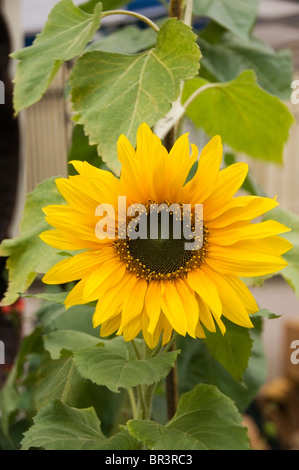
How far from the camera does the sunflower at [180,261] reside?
244 mm

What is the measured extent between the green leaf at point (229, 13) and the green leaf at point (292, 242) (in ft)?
0.78

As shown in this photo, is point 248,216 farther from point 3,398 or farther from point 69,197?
point 3,398

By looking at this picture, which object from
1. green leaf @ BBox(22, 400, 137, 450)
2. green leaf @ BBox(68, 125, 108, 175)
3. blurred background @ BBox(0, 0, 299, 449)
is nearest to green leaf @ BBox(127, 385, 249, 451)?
green leaf @ BBox(22, 400, 137, 450)

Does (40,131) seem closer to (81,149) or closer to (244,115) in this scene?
(81,149)

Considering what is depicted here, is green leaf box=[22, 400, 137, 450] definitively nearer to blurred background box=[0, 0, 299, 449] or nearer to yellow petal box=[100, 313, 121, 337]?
yellow petal box=[100, 313, 121, 337]

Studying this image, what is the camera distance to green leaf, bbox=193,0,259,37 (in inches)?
20.8

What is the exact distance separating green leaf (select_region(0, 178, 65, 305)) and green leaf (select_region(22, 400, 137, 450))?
0.06 meters

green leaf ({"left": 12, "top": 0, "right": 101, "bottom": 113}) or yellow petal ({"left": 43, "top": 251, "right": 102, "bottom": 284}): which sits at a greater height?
green leaf ({"left": 12, "top": 0, "right": 101, "bottom": 113})

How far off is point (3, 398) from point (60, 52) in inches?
13.0

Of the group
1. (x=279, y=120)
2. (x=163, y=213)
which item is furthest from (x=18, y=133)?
(x=163, y=213)

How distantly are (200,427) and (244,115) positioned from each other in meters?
0.23

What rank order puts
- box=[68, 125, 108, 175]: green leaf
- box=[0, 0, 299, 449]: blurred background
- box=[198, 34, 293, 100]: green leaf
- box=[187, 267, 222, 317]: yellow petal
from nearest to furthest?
box=[187, 267, 222, 317]: yellow petal → box=[68, 125, 108, 175]: green leaf → box=[198, 34, 293, 100]: green leaf → box=[0, 0, 299, 449]: blurred background

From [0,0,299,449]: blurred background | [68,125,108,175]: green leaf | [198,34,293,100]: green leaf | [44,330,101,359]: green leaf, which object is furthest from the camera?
[0,0,299,449]: blurred background

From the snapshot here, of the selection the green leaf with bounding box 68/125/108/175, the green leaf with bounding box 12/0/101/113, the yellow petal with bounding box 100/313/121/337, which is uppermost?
the green leaf with bounding box 12/0/101/113
